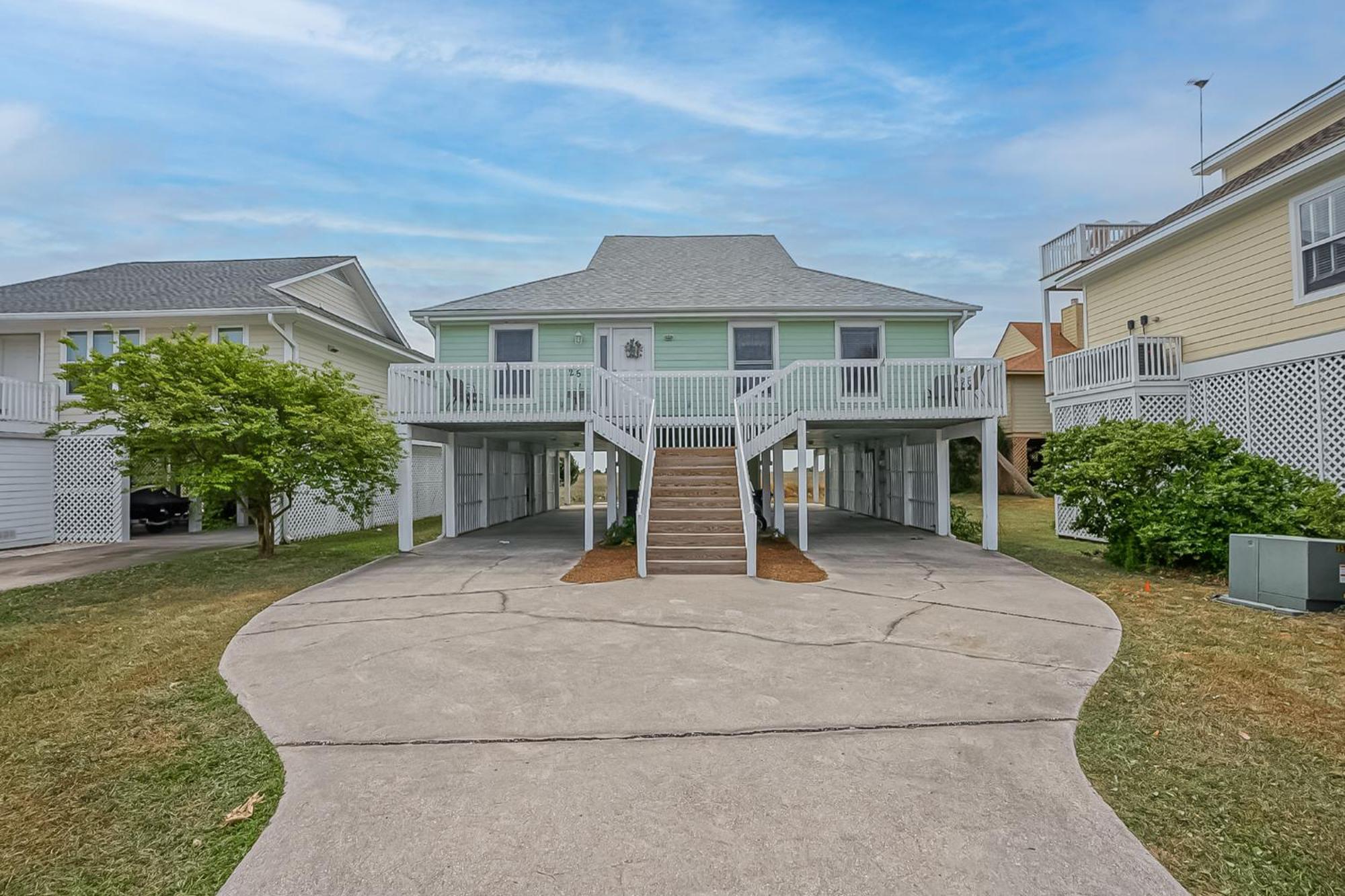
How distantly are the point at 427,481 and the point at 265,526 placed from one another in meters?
10.3

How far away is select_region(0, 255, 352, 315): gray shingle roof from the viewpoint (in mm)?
15602

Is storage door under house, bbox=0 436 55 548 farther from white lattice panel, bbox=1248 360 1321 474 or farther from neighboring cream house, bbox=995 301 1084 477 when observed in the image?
neighboring cream house, bbox=995 301 1084 477

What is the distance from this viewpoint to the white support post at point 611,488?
42.1 ft

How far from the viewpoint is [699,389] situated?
44.2ft

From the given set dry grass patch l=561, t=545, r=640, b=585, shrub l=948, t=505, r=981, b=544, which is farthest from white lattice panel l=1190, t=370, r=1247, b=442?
dry grass patch l=561, t=545, r=640, b=585

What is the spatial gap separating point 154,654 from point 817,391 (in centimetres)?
1063

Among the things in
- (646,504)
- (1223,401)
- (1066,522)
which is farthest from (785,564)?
(1223,401)

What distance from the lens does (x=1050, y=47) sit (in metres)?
13.0

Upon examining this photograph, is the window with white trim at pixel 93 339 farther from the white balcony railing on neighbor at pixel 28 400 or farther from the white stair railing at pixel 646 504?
the white stair railing at pixel 646 504

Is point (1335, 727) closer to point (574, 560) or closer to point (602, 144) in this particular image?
point (574, 560)

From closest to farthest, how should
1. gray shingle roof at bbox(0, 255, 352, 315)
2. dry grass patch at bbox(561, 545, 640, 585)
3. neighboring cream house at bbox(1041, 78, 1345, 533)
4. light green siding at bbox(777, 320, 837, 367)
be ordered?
1. dry grass patch at bbox(561, 545, 640, 585)
2. neighboring cream house at bbox(1041, 78, 1345, 533)
3. light green siding at bbox(777, 320, 837, 367)
4. gray shingle roof at bbox(0, 255, 352, 315)

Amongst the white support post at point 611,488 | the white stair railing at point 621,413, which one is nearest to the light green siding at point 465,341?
the white support post at point 611,488

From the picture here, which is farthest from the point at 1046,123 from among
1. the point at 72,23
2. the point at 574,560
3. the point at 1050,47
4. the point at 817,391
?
the point at 72,23

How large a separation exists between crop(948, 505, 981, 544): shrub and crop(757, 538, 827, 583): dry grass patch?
378cm
